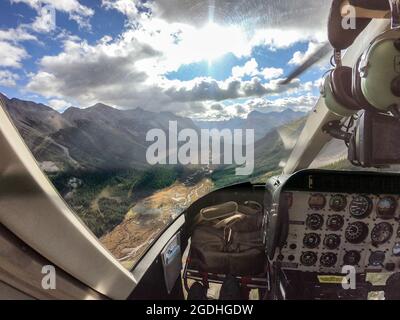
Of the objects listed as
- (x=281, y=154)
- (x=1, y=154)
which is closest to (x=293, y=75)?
(x=281, y=154)

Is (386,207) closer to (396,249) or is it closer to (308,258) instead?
(396,249)

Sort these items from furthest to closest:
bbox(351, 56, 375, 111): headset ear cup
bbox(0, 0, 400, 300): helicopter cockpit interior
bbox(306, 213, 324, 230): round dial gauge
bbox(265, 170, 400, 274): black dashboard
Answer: bbox(306, 213, 324, 230): round dial gauge → bbox(265, 170, 400, 274): black dashboard → bbox(351, 56, 375, 111): headset ear cup → bbox(0, 0, 400, 300): helicopter cockpit interior

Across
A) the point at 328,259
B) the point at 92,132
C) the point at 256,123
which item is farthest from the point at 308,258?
the point at 92,132

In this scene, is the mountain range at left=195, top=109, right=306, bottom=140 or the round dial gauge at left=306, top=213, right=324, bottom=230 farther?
the round dial gauge at left=306, top=213, right=324, bottom=230

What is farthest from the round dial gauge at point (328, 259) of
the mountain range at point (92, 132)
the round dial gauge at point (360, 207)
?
the mountain range at point (92, 132)

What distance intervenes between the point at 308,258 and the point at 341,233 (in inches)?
8.6

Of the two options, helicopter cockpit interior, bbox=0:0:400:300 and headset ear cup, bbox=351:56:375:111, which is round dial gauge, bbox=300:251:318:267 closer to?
helicopter cockpit interior, bbox=0:0:400:300

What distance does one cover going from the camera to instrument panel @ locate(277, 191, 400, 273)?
6.20 feet

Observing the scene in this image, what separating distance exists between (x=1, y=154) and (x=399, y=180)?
5.48ft

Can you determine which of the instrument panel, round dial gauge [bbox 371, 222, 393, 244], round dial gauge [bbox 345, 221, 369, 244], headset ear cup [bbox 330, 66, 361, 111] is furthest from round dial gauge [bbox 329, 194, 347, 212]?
headset ear cup [bbox 330, 66, 361, 111]

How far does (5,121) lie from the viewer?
1172mm

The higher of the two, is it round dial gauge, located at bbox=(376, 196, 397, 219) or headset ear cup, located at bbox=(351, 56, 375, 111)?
headset ear cup, located at bbox=(351, 56, 375, 111)

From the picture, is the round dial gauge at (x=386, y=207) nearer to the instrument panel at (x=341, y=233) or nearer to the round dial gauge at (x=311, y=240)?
the instrument panel at (x=341, y=233)
